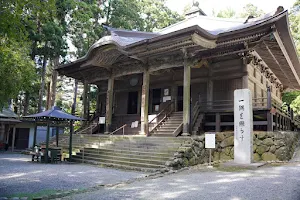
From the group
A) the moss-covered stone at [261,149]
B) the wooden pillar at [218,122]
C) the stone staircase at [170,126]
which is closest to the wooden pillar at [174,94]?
the stone staircase at [170,126]

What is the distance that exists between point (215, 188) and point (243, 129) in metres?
4.15

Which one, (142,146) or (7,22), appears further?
(142,146)

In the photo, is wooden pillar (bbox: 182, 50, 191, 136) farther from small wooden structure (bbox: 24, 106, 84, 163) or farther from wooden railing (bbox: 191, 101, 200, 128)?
small wooden structure (bbox: 24, 106, 84, 163)

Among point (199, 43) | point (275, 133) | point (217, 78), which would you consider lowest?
point (275, 133)

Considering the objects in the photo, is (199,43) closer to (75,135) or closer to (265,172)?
(265,172)

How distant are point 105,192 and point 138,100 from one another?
1182 cm

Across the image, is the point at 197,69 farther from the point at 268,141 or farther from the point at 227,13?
the point at 227,13

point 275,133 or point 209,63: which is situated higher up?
point 209,63

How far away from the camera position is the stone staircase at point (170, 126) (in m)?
11.9

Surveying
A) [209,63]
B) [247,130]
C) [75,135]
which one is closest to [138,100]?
[75,135]

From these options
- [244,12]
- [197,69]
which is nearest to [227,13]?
[244,12]

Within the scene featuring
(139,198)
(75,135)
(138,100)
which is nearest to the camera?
(139,198)

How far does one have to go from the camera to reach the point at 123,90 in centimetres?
1805

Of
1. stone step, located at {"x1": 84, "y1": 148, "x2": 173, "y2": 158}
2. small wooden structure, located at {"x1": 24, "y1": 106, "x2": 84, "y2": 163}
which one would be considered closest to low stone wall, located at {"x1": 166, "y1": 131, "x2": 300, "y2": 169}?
stone step, located at {"x1": 84, "y1": 148, "x2": 173, "y2": 158}
